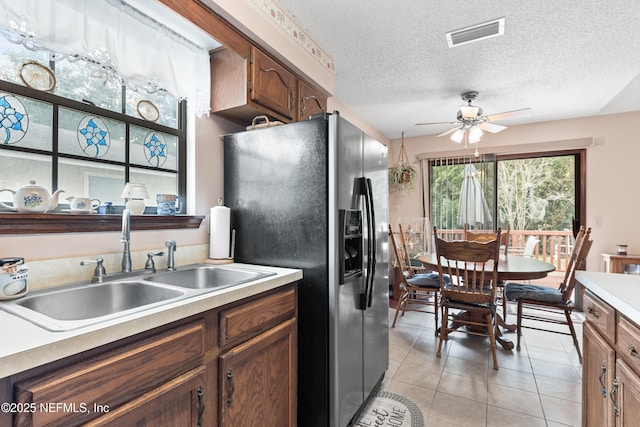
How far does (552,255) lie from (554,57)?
11.9ft

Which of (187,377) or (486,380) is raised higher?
(187,377)

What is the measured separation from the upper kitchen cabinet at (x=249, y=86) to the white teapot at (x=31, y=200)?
3.32ft

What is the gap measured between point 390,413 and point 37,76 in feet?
8.41

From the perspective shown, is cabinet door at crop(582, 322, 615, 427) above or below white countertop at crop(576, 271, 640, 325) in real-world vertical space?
below

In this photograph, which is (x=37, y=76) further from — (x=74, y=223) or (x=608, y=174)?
(x=608, y=174)

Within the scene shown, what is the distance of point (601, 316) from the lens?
1.28 m

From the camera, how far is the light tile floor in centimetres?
197

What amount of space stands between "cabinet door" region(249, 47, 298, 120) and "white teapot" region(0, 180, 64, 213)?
3.60ft

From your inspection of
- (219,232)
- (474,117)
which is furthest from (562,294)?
(219,232)

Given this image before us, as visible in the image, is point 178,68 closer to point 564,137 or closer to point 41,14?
point 41,14

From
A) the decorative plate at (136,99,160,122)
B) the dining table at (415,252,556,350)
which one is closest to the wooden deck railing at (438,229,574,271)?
the dining table at (415,252,556,350)

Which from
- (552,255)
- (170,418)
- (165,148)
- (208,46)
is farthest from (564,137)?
(170,418)

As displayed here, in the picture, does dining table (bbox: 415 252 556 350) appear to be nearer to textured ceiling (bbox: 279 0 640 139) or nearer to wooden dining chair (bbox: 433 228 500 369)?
wooden dining chair (bbox: 433 228 500 369)

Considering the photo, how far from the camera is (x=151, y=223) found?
5.53ft
